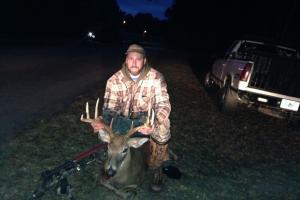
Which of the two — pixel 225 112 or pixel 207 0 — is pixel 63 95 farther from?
pixel 207 0

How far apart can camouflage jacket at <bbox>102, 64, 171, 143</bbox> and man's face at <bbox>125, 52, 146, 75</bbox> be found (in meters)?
0.08

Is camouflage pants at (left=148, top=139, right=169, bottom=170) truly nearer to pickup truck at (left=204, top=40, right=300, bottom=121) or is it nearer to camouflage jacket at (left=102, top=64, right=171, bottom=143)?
camouflage jacket at (left=102, top=64, right=171, bottom=143)

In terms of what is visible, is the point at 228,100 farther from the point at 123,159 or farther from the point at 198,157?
the point at 123,159

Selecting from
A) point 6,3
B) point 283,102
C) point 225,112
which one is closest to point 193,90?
point 225,112

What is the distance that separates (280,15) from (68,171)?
26223 mm

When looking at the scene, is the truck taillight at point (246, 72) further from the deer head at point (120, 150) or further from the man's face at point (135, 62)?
the deer head at point (120, 150)

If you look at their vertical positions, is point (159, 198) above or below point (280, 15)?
below

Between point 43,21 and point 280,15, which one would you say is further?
point 43,21

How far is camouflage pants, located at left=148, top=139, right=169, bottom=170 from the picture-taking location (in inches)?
206

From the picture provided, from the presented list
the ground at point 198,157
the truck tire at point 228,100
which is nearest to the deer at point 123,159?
the ground at point 198,157

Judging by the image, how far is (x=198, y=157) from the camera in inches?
262

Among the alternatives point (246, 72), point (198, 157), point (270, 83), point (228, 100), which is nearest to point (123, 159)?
point (198, 157)

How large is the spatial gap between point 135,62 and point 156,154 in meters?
1.44

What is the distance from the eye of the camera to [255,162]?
679 centimetres
